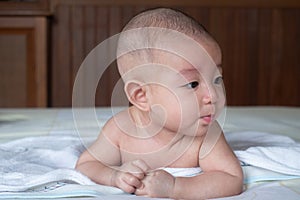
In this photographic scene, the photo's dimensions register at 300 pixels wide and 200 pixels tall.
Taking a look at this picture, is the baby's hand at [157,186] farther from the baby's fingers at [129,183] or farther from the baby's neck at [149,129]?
the baby's neck at [149,129]

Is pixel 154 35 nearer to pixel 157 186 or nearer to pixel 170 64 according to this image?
pixel 170 64

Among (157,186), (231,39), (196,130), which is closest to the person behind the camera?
(157,186)

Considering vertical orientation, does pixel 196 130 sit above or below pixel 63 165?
above

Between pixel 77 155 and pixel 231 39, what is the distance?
2.42 m

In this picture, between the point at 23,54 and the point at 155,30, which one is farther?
the point at 23,54

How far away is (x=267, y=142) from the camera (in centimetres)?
125

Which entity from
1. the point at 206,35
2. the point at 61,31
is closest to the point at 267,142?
the point at 206,35

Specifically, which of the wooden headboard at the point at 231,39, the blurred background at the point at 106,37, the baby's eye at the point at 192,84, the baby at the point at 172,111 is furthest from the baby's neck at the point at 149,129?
the wooden headboard at the point at 231,39

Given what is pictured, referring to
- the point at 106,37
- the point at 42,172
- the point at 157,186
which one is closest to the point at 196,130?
the point at 157,186

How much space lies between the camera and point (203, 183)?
2.71 ft

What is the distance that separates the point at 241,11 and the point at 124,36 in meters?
2.57

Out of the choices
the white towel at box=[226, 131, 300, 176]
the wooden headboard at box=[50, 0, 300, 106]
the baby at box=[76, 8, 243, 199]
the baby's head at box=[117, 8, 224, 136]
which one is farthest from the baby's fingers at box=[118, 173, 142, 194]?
the wooden headboard at box=[50, 0, 300, 106]

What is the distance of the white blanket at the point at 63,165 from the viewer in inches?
32.3

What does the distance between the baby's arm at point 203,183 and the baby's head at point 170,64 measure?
0.29 ft
